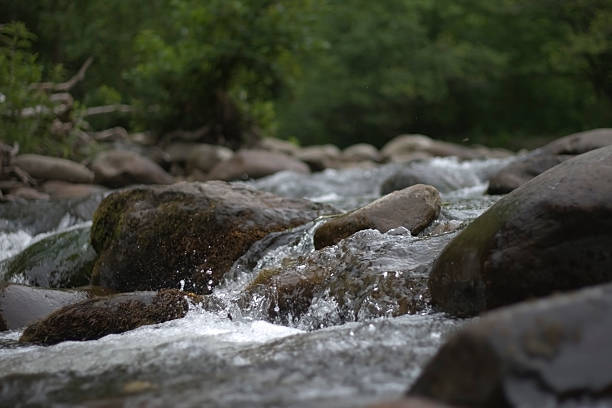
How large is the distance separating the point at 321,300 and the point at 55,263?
10.5 ft

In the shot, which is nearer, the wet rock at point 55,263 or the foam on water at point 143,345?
the foam on water at point 143,345

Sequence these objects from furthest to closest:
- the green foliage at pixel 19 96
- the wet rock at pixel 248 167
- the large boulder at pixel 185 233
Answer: the wet rock at pixel 248 167
the green foliage at pixel 19 96
the large boulder at pixel 185 233

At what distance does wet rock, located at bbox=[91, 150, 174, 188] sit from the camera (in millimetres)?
11031

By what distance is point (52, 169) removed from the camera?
404 inches

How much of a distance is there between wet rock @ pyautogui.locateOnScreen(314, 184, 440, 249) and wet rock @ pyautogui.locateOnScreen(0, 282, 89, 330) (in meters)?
1.82

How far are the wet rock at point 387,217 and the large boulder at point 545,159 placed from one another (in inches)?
97.1

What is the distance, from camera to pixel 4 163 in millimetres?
9844

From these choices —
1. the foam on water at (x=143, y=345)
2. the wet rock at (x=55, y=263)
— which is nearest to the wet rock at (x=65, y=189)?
the wet rock at (x=55, y=263)

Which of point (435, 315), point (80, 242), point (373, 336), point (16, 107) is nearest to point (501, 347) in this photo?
point (373, 336)

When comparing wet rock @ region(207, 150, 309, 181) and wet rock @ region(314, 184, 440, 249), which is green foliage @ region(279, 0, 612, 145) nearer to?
wet rock @ region(207, 150, 309, 181)

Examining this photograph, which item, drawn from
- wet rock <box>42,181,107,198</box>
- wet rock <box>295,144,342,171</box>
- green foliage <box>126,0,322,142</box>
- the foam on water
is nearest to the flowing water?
the foam on water

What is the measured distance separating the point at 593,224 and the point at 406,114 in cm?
2538

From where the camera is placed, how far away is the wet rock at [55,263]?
6.09 m

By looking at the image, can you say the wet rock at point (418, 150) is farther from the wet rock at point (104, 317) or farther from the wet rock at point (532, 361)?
the wet rock at point (532, 361)
